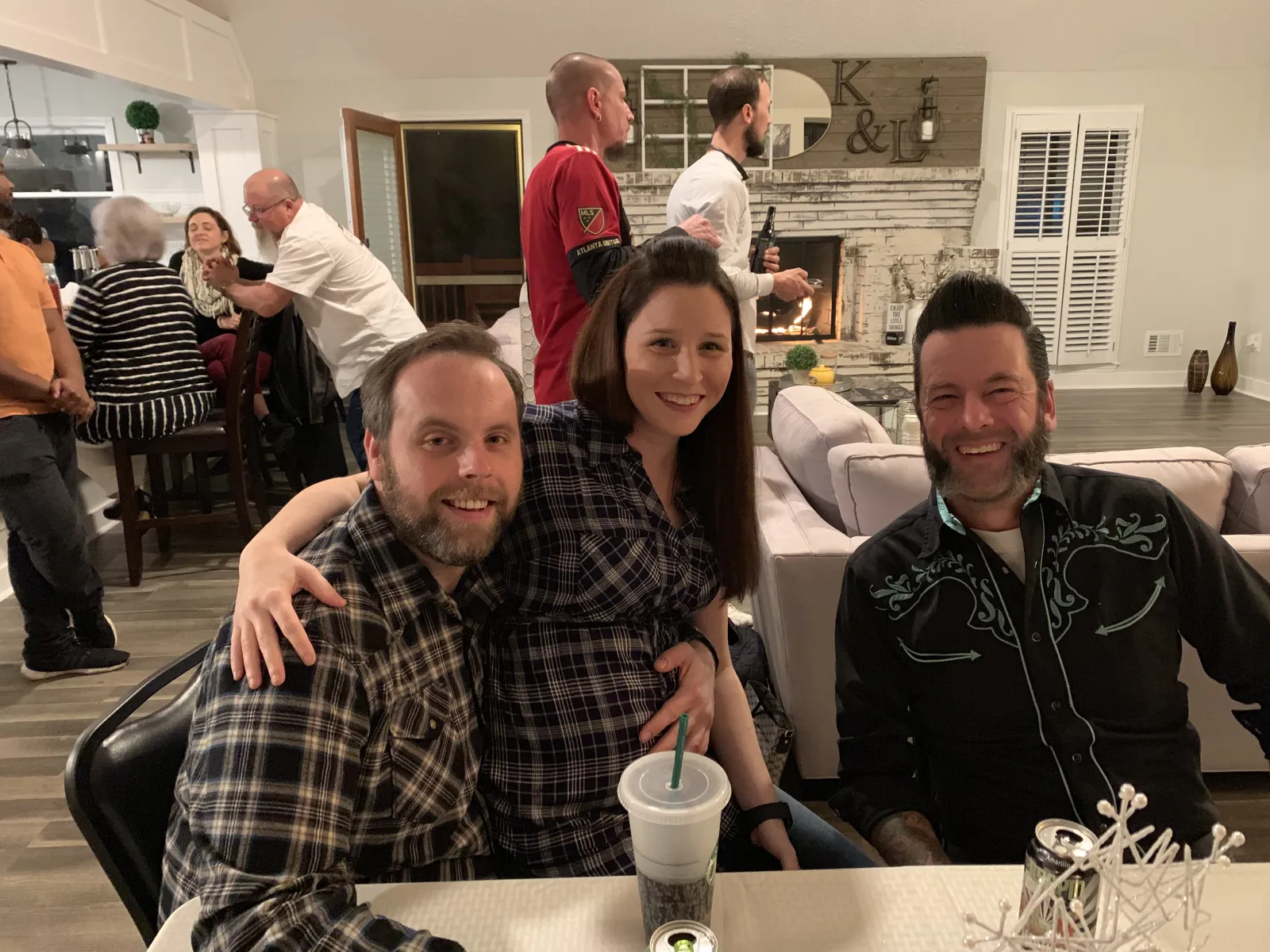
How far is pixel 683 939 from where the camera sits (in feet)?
2.10

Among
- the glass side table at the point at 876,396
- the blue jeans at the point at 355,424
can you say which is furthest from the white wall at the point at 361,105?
the blue jeans at the point at 355,424

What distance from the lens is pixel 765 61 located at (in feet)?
19.3

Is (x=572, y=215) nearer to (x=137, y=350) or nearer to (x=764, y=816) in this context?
(x=764, y=816)

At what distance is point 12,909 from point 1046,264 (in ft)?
22.2

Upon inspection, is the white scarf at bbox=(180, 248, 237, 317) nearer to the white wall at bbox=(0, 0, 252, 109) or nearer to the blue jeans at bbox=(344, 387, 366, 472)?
the white wall at bbox=(0, 0, 252, 109)

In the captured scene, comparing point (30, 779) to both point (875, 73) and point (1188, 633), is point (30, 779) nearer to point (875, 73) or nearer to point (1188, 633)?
point (1188, 633)

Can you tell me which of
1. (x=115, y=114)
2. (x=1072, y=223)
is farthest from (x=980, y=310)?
(x=115, y=114)

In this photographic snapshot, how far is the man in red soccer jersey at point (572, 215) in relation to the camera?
6.77ft

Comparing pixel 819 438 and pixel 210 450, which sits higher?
pixel 819 438

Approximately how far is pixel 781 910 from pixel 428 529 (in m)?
0.53

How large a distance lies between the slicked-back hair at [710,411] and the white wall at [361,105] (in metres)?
5.35

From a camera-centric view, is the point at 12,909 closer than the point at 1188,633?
No

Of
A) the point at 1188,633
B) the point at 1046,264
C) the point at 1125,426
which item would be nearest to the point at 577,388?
the point at 1188,633

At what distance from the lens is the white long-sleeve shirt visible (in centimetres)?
261
